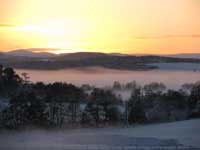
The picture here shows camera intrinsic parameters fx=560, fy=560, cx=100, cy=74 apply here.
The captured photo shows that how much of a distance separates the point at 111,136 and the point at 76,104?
0.56m

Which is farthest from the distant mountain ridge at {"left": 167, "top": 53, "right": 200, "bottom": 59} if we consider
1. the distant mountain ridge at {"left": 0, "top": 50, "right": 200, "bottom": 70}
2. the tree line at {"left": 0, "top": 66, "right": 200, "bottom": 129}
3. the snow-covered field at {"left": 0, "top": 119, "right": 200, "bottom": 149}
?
the snow-covered field at {"left": 0, "top": 119, "right": 200, "bottom": 149}

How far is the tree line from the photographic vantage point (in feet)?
18.7

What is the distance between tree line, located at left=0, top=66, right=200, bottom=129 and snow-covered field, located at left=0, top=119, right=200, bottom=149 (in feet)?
0.41

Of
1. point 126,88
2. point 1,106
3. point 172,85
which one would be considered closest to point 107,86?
point 126,88

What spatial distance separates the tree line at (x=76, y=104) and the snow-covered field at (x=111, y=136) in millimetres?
124

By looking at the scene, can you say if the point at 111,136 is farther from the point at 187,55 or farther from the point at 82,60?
the point at 187,55

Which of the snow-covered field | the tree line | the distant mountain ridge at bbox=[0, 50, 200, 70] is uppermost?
the distant mountain ridge at bbox=[0, 50, 200, 70]

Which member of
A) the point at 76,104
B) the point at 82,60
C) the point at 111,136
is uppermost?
the point at 82,60

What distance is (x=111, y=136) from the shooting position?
5.40 metres

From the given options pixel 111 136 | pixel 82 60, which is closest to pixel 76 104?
pixel 82 60

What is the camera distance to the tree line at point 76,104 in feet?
18.7

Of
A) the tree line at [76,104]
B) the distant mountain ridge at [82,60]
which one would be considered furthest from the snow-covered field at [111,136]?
the distant mountain ridge at [82,60]

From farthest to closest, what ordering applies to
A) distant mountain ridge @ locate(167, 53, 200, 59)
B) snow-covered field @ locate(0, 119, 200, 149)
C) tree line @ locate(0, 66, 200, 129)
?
distant mountain ridge @ locate(167, 53, 200, 59) → tree line @ locate(0, 66, 200, 129) → snow-covered field @ locate(0, 119, 200, 149)

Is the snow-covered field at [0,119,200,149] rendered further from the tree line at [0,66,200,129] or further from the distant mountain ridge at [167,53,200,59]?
the distant mountain ridge at [167,53,200,59]
